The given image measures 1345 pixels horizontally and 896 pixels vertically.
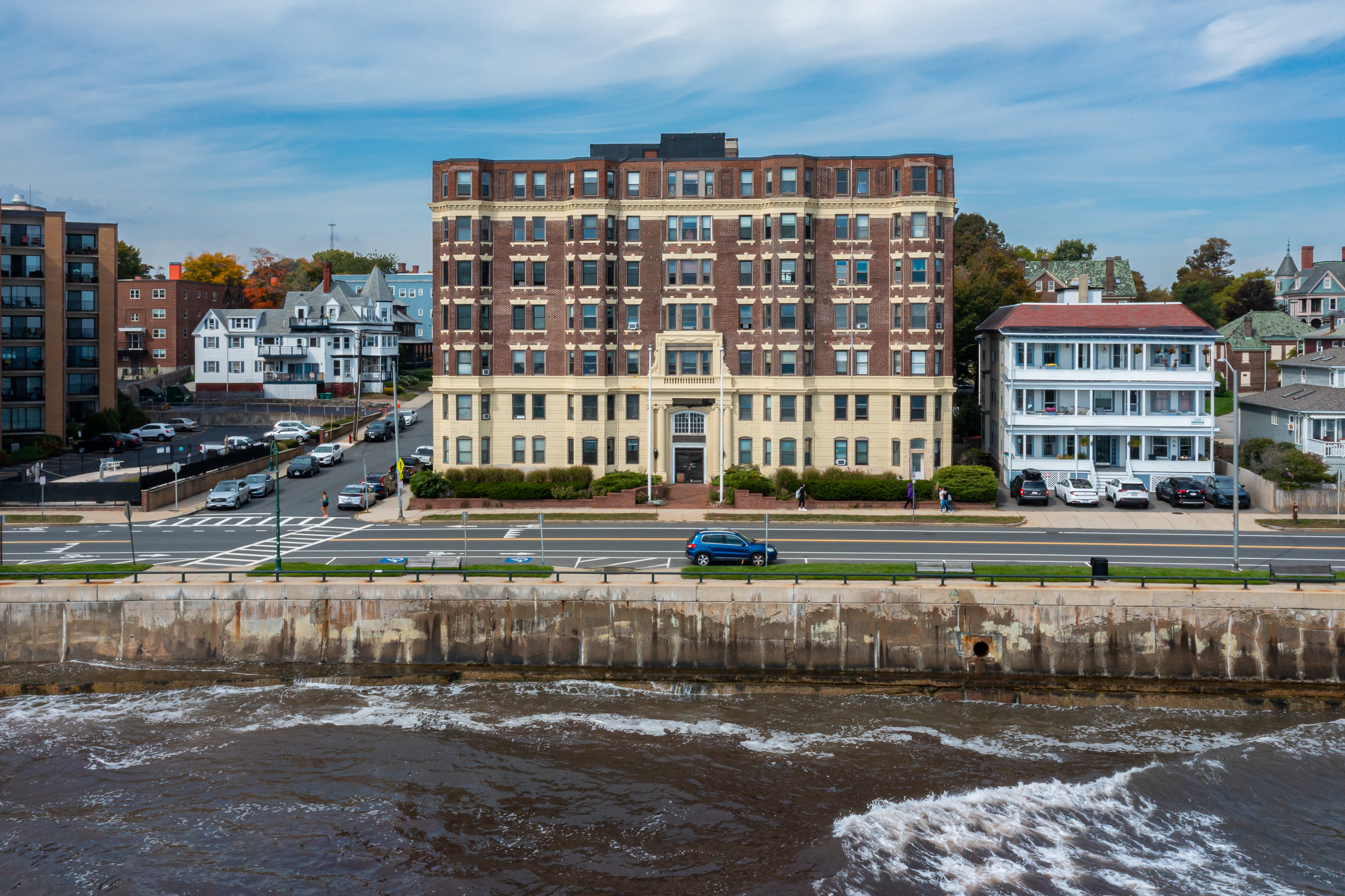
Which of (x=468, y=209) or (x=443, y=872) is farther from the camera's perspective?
(x=468, y=209)

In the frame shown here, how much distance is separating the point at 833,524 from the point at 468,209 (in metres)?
29.3

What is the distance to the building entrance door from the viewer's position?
65812 millimetres

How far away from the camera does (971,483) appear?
58.4m

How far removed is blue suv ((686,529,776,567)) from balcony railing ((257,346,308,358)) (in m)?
84.7

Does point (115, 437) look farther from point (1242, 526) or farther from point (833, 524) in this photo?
point (1242, 526)

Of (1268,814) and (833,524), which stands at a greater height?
(833,524)

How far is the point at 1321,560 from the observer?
44.1 m

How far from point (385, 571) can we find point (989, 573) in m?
22.0

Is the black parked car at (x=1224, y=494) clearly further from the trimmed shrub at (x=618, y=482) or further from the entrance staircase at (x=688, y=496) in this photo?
the trimmed shrub at (x=618, y=482)

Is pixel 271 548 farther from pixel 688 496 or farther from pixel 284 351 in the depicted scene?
pixel 284 351

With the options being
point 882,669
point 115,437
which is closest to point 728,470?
point 882,669

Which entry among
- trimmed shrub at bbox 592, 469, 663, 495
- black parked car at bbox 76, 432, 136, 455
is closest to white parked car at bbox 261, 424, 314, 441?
black parked car at bbox 76, 432, 136, 455

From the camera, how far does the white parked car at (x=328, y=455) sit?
74.1 metres

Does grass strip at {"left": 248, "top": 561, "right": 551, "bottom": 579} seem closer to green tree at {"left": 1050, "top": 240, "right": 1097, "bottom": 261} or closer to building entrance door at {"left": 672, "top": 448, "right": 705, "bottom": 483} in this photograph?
building entrance door at {"left": 672, "top": 448, "right": 705, "bottom": 483}
